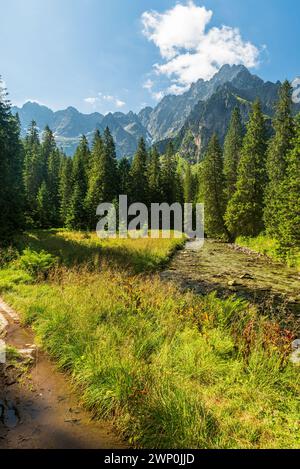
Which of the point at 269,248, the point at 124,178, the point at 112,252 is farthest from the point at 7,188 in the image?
the point at 124,178

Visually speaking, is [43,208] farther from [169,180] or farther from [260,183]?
[260,183]

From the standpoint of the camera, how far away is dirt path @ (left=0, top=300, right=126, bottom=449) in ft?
13.1

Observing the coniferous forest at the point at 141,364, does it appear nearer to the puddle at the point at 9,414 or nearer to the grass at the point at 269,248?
the puddle at the point at 9,414

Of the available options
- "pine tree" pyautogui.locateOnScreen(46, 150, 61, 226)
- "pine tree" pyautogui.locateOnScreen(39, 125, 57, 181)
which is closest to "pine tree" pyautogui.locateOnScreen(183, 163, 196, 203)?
"pine tree" pyautogui.locateOnScreen(46, 150, 61, 226)

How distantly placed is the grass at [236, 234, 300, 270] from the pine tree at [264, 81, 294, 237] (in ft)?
4.84

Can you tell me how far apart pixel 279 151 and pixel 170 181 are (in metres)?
33.1

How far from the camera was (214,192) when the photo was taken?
45875 millimetres

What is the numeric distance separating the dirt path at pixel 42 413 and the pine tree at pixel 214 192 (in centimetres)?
4143

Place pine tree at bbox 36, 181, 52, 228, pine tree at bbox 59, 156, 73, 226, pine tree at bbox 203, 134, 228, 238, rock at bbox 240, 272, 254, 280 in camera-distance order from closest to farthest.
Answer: rock at bbox 240, 272, 254, 280
pine tree at bbox 203, 134, 228, 238
pine tree at bbox 36, 181, 52, 228
pine tree at bbox 59, 156, 73, 226

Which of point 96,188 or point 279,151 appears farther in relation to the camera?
point 96,188

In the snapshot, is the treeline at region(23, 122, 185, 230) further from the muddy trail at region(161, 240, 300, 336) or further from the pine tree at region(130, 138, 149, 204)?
the muddy trail at region(161, 240, 300, 336)

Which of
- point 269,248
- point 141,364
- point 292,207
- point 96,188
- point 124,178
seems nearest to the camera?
point 141,364

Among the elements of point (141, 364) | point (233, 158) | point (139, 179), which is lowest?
point (141, 364)
